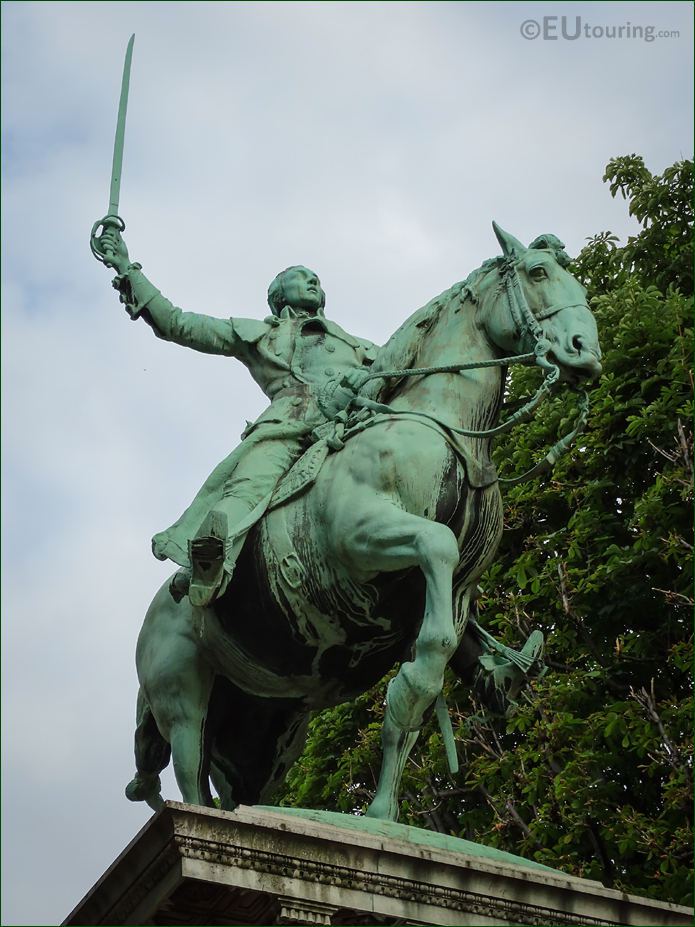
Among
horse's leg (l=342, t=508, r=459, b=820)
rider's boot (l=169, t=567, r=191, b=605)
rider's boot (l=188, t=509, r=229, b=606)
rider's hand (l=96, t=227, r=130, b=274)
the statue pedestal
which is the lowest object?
the statue pedestal

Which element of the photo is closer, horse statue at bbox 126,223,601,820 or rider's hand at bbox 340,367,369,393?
horse statue at bbox 126,223,601,820

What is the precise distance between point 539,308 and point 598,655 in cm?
669

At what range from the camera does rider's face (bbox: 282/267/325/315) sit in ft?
35.9

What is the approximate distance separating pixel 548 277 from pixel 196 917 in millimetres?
4071

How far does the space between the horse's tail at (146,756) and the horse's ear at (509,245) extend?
343 centimetres

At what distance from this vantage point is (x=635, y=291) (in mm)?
16938

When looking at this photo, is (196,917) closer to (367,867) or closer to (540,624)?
(367,867)

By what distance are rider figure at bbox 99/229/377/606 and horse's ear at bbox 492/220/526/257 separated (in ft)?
3.59

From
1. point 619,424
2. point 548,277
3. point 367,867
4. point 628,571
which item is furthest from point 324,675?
point 619,424

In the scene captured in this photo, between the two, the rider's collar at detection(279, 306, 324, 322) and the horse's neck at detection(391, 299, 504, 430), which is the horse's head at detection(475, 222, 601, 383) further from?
the rider's collar at detection(279, 306, 324, 322)

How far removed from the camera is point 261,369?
35.0 ft

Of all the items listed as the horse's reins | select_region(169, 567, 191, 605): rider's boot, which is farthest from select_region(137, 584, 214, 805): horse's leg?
the horse's reins

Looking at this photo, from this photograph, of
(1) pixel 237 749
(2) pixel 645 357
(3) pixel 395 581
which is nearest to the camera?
(3) pixel 395 581

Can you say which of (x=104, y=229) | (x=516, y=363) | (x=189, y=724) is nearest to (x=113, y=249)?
(x=104, y=229)
